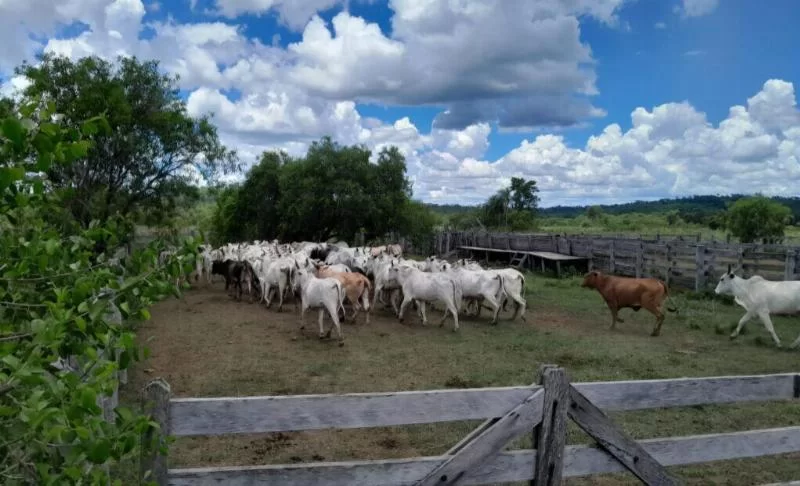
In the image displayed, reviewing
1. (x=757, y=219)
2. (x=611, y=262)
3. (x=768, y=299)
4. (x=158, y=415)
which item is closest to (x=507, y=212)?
(x=757, y=219)

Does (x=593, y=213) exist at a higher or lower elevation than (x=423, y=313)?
higher

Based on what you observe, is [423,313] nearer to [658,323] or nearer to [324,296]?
[324,296]

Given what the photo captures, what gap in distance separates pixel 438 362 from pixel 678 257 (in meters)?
11.9

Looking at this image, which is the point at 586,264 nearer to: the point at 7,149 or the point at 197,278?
the point at 197,278

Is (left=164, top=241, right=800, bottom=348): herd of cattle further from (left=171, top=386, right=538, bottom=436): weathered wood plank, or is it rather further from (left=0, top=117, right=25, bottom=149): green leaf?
(left=0, top=117, right=25, bottom=149): green leaf

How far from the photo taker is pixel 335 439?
6516mm

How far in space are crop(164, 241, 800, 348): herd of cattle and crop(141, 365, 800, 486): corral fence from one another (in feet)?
21.2

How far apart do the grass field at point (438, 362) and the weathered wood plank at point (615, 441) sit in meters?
1.84

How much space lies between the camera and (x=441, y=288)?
1325 cm

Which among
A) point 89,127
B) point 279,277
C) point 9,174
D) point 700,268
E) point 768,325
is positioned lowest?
point 768,325

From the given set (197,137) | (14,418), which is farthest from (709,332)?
(197,137)

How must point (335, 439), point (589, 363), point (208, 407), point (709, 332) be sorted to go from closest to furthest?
point (208, 407) → point (335, 439) → point (589, 363) → point (709, 332)

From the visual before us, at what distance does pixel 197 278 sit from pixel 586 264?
582 inches

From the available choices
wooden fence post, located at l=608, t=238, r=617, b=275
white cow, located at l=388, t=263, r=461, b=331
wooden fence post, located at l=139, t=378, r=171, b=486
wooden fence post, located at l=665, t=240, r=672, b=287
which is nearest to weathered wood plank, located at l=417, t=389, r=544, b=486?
wooden fence post, located at l=139, t=378, r=171, b=486
